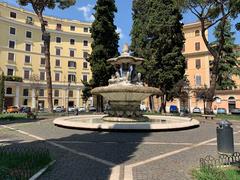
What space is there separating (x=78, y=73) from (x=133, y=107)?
51.6 metres

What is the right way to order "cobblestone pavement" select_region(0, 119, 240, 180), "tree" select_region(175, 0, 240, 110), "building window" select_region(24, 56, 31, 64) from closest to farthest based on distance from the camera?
1. "cobblestone pavement" select_region(0, 119, 240, 180)
2. "tree" select_region(175, 0, 240, 110)
3. "building window" select_region(24, 56, 31, 64)

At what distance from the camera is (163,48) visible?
33562mm

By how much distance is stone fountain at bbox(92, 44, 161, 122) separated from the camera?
48.4 ft

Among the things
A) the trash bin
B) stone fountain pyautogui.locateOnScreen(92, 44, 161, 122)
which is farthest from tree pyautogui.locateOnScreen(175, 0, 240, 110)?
the trash bin

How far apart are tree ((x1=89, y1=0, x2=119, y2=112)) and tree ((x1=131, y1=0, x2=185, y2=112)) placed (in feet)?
13.6

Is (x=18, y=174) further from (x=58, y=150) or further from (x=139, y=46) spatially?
(x=139, y=46)

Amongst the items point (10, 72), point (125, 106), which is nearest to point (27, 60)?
point (10, 72)

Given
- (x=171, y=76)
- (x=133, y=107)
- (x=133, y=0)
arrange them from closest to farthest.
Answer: (x=133, y=107), (x=171, y=76), (x=133, y=0)

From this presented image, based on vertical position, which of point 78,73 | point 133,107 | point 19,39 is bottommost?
point 133,107

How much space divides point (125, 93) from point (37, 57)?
5038 centimetres

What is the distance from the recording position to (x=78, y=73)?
218 ft

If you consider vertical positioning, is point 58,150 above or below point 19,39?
below

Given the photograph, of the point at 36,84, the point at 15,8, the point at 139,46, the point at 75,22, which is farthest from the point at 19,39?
the point at 139,46

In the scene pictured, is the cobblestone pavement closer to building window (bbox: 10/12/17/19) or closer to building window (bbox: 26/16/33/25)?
building window (bbox: 10/12/17/19)
